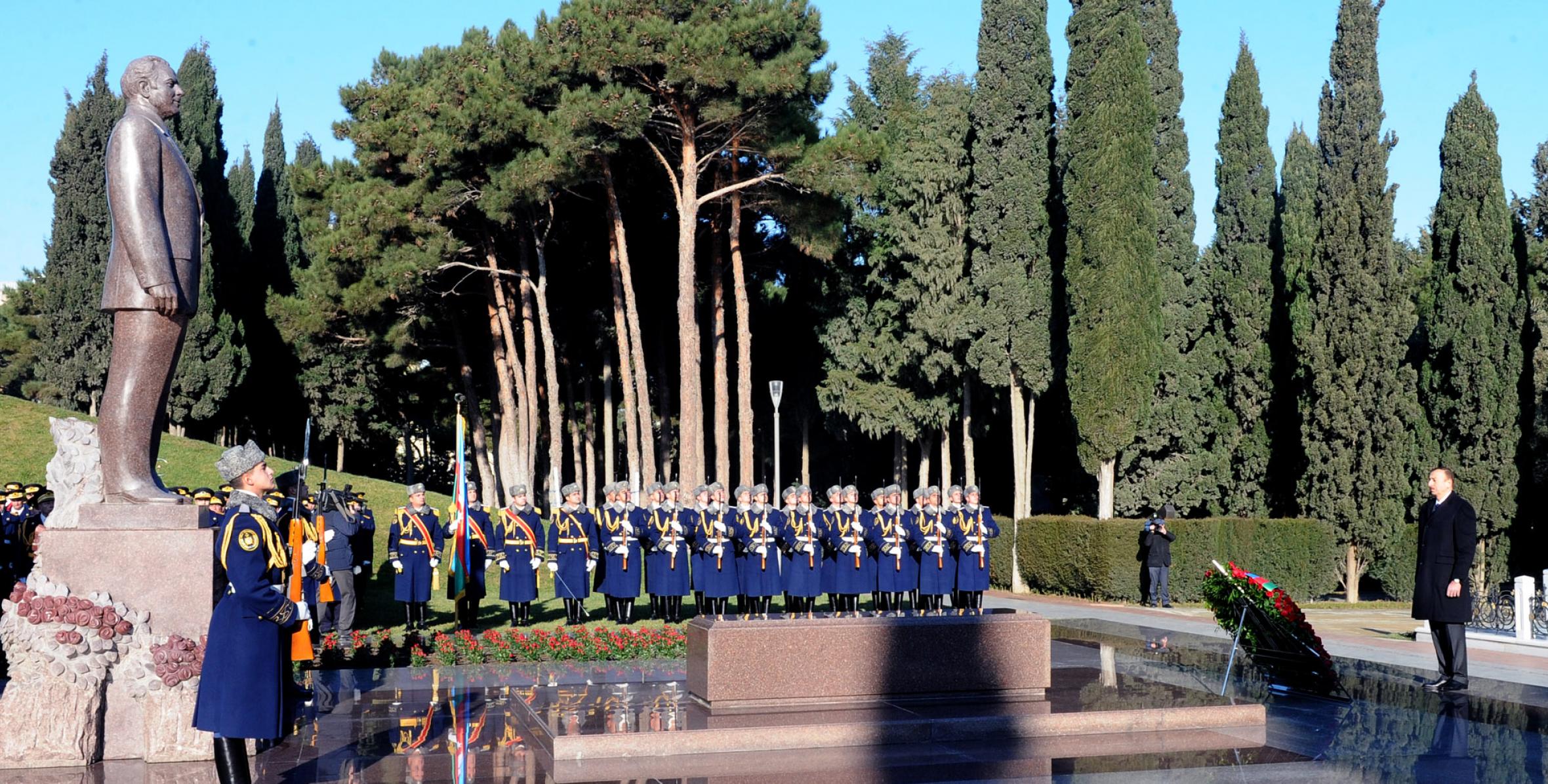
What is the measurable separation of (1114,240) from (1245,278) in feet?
16.7

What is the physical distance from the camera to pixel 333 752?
7.64 meters

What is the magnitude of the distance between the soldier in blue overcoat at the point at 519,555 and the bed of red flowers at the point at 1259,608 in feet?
24.8

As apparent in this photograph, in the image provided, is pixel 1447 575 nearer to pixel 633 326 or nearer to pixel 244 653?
pixel 244 653

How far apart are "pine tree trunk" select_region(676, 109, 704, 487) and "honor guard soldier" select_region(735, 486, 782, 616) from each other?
847cm

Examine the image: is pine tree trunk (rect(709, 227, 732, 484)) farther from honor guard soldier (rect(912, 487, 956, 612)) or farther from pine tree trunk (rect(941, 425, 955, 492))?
honor guard soldier (rect(912, 487, 956, 612))

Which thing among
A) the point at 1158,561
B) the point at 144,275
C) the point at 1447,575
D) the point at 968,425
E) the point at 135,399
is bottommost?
the point at 1158,561

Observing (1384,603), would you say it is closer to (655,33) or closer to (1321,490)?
(1321,490)

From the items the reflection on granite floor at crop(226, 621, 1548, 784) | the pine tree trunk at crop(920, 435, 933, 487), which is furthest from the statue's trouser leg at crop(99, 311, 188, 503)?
the pine tree trunk at crop(920, 435, 933, 487)

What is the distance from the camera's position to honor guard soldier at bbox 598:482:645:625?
15109 mm

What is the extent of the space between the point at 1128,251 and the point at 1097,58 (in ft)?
11.5

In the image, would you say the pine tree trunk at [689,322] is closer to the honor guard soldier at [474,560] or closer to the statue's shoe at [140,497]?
the honor guard soldier at [474,560]

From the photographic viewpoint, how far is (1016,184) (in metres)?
26.2

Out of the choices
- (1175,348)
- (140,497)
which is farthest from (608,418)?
(140,497)

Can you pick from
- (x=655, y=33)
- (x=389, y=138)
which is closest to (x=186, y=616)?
(x=655, y=33)
